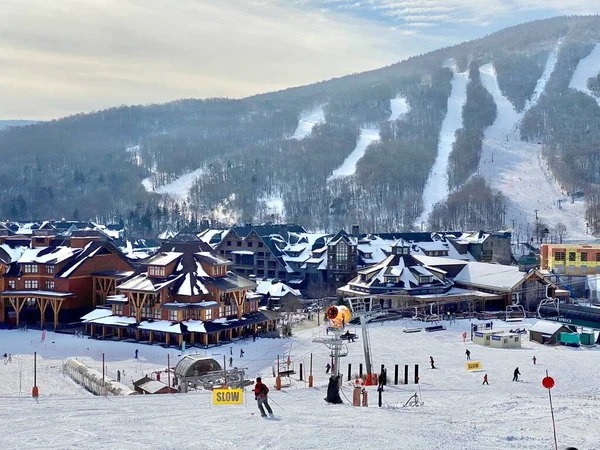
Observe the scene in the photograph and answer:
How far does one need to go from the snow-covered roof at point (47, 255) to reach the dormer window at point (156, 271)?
10229 mm

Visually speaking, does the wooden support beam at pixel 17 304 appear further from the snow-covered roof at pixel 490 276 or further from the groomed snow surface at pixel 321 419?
the snow-covered roof at pixel 490 276

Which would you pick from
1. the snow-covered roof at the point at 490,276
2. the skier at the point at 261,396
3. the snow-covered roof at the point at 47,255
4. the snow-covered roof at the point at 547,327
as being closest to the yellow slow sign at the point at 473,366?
the snow-covered roof at the point at 547,327

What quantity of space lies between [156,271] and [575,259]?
144 feet

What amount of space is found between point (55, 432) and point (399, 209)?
130m

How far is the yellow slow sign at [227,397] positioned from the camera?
22781mm

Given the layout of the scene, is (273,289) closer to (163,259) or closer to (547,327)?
(163,259)

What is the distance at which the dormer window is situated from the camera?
51375mm

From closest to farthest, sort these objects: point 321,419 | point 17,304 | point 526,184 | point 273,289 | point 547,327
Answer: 1. point 321,419
2. point 547,327
3. point 17,304
4. point 273,289
5. point 526,184

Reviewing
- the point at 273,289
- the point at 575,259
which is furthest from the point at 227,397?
the point at 575,259

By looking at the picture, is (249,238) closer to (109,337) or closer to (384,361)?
(109,337)

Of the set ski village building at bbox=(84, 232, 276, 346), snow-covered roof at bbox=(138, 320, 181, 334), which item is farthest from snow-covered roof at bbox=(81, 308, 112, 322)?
snow-covered roof at bbox=(138, 320, 181, 334)

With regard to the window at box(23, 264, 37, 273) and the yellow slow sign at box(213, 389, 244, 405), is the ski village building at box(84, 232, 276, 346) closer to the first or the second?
the window at box(23, 264, 37, 273)

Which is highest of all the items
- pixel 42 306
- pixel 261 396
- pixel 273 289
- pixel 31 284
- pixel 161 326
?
pixel 31 284

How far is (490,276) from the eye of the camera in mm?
64938
